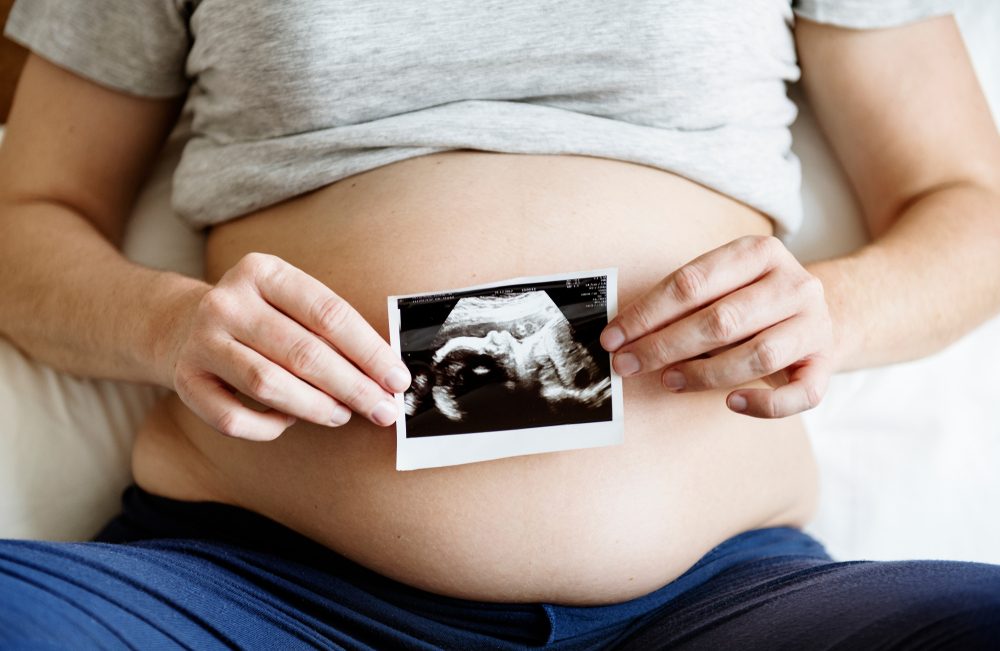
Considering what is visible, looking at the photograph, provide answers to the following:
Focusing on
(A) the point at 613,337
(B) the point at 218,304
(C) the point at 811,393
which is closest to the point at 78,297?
(B) the point at 218,304

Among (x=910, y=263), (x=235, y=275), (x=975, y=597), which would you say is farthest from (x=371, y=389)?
(x=910, y=263)

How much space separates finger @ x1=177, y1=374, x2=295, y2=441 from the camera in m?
0.87

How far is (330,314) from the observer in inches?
33.0

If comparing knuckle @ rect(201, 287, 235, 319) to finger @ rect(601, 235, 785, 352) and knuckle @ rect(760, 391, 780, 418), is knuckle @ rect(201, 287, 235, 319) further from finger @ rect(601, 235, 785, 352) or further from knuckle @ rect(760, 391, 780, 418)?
knuckle @ rect(760, 391, 780, 418)

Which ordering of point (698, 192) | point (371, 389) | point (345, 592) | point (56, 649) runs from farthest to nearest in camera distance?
point (698, 192) < point (345, 592) < point (371, 389) < point (56, 649)

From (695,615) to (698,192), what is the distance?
53 cm

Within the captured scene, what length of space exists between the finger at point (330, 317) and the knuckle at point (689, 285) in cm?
30

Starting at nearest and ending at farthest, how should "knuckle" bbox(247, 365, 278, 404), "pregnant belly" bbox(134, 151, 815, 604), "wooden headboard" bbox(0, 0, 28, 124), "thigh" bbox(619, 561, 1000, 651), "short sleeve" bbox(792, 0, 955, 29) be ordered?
"thigh" bbox(619, 561, 1000, 651), "knuckle" bbox(247, 365, 278, 404), "pregnant belly" bbox(134, 151, 815, 604), "short sleeve" bbox(792, 0, 955, 29), "wooden headboard" bbox(0, 0, 28, 124)

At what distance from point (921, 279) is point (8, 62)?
150 centimetres

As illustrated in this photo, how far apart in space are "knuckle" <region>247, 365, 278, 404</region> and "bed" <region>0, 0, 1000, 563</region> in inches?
21.2

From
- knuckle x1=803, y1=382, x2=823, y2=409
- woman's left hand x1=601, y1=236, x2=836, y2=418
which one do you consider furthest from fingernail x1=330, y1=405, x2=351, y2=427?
knuckle x1=803, y1=382, x2=823, y2=409

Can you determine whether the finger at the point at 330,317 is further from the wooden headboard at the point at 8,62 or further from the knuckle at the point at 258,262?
the wooden headboard at the point at 8,62

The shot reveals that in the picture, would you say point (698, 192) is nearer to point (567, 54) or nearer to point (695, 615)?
point (567, 54)

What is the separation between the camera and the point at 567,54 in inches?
40.4
